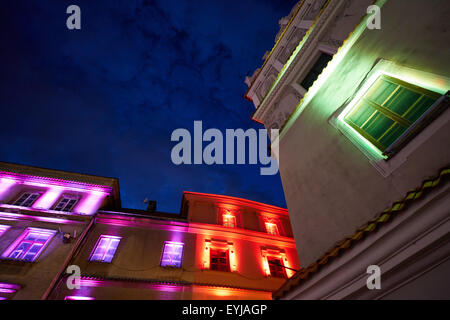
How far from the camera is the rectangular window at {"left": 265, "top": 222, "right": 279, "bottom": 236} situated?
1702 cm

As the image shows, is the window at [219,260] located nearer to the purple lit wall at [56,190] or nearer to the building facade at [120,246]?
the building facade at [120,246]

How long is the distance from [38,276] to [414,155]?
647 inches

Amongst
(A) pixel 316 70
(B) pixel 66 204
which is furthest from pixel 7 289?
(A) pixel 316 70

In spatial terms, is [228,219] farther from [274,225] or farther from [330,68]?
[330,68]

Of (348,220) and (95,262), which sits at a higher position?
(95,262)

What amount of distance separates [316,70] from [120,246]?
15.4 meters

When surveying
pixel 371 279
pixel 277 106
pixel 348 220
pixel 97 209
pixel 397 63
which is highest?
pixel 277 106

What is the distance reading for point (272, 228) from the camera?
1745 centimetres

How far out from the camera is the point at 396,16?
5.98 metres

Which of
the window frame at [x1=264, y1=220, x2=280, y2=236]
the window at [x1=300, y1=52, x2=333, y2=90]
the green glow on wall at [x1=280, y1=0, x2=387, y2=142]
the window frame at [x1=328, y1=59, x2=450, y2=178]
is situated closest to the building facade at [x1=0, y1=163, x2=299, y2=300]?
the window frame at [x1=264, y1=220, x2=280, y2=236]

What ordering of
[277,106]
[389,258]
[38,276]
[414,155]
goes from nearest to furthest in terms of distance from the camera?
1. [389,258]
2. [414,155]
3. [38,276]
4. [277,106]

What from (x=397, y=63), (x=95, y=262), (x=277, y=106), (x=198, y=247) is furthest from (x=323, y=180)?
(x=95, y=262)

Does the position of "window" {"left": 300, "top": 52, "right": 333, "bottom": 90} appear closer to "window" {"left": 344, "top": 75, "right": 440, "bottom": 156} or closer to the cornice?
the cornice
